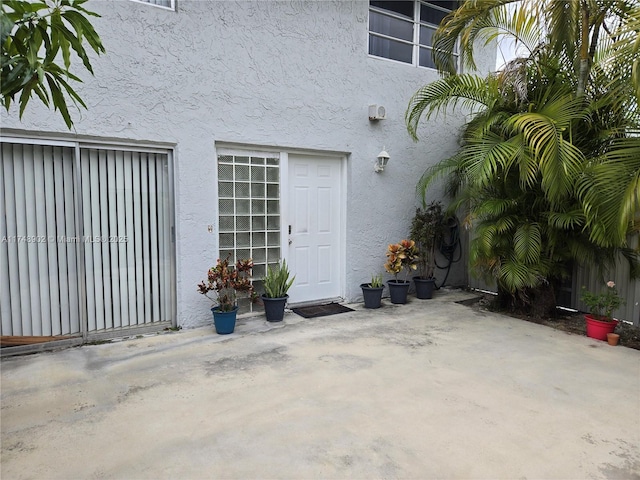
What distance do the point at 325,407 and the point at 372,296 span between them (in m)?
3.25

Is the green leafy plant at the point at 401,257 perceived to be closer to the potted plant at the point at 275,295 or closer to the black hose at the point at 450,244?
the black hose at the point at 450,244

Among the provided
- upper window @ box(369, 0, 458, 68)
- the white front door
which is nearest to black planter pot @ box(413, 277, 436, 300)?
the white front door

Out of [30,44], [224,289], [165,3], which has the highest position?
[165,3]

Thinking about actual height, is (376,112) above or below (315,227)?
above

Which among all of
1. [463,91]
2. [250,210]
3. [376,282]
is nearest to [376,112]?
[463,91]

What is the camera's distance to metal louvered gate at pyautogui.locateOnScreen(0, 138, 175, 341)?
177 inches

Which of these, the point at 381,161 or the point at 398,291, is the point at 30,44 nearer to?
the point at 381,161

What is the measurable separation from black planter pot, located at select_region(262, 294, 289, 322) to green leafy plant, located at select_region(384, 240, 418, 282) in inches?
74.4

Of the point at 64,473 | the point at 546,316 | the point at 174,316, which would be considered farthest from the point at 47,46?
the point at 546,316

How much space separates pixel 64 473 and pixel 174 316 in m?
2.92

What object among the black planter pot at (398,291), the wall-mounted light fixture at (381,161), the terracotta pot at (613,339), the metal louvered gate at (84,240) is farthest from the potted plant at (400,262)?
the metal louvered gate at (84,240)

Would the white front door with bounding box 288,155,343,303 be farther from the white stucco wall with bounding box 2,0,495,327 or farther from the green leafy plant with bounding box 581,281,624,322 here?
the green leafy plant with bounding box 581,281,624,322

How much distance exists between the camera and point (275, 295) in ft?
18.6

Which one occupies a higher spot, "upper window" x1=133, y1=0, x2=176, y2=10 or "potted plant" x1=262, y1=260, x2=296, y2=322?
"upper window" x1=133, y1=0, x2=176, y2=10
